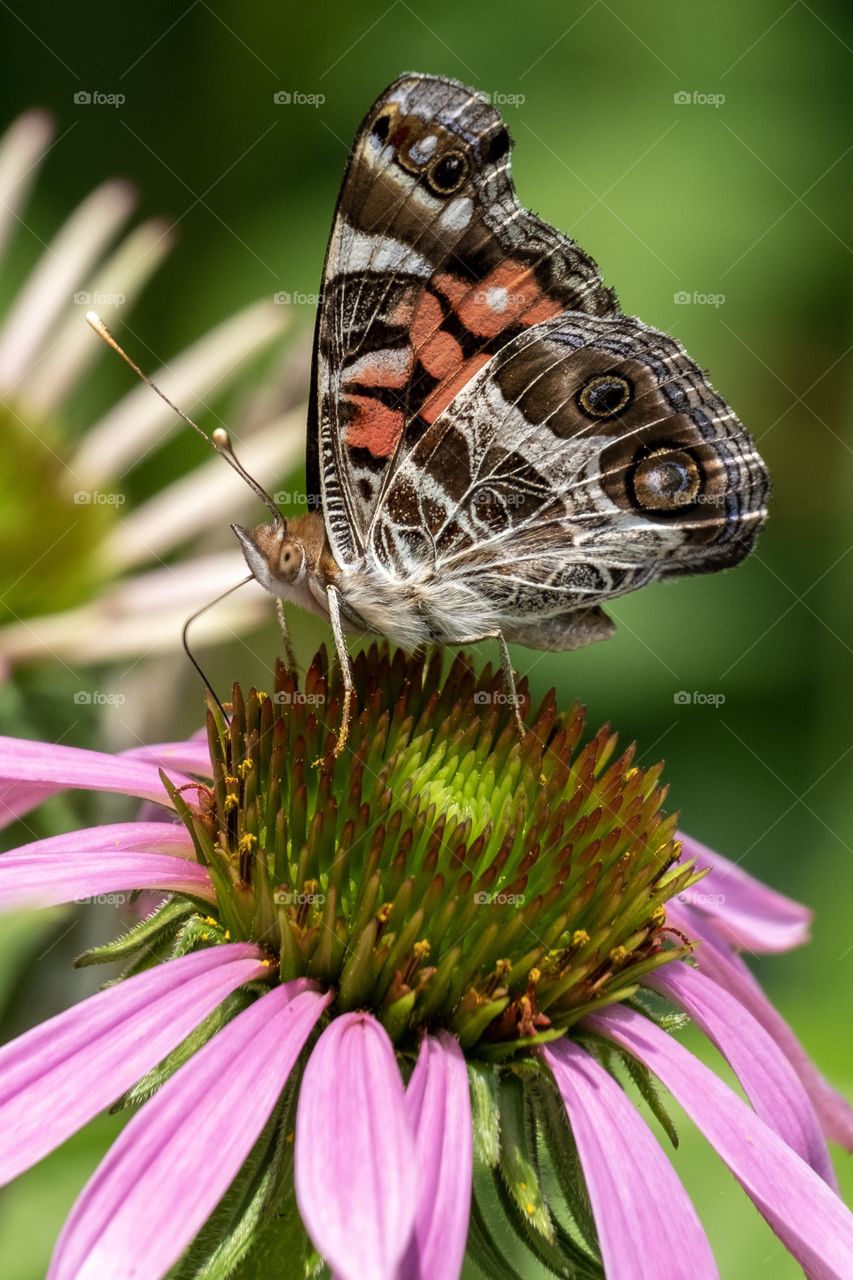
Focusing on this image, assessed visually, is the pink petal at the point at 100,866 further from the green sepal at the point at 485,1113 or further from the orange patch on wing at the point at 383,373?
the orange patch on wing at the point at 383,373

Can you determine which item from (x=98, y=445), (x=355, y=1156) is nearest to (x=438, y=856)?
(x=355, y=1156)

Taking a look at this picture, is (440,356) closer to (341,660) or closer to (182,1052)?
(341,660)

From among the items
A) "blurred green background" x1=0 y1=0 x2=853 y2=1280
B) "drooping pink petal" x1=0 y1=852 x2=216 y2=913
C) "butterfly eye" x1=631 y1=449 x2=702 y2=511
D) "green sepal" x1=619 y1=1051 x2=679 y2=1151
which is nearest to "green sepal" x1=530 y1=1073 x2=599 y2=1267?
"green sepal" x1=619 y1=1051 x2=679 y2=1151

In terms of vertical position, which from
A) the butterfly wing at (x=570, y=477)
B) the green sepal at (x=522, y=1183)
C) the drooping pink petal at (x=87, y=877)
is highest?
the butterfly wing at (x=570, y=477)

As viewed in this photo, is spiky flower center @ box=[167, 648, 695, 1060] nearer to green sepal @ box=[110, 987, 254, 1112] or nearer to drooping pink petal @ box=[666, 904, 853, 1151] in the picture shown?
green sepal @ box=[110, 987, 254, 1112]

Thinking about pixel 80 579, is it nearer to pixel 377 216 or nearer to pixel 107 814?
pixel 107 814

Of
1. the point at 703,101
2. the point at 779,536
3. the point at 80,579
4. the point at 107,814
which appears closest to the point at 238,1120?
the point at 107,814

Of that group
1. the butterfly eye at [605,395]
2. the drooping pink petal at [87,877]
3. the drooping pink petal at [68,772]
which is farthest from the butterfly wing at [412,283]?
the drooping pink petal at [87,877]
